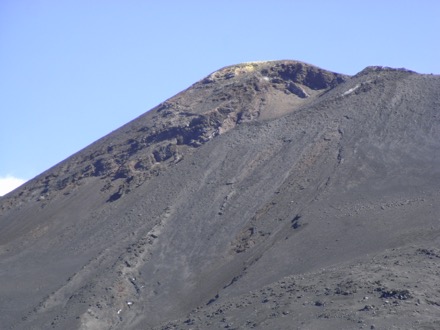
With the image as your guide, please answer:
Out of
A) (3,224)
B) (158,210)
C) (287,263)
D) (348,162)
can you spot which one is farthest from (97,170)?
(287,263)

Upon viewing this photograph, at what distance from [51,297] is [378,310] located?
22488 millimetres

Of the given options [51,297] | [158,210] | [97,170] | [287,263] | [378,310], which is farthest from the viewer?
[97,170]

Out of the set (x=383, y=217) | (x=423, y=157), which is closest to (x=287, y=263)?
(x=383, y=217)

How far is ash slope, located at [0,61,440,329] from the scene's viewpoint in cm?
4900

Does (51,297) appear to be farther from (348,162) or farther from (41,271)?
(348,162)

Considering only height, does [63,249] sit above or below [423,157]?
above

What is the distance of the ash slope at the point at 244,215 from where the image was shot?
161ft

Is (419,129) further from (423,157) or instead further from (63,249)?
(63,249)

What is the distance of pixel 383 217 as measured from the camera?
57.1 meters

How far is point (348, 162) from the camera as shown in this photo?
66.8m

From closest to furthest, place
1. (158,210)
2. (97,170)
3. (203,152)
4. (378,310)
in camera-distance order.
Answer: (378,310), (158,210), (203,152), (97,170)

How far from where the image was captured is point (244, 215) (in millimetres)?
63906

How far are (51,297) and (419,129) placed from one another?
28737 mm

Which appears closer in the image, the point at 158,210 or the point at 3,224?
the point at 158,210
